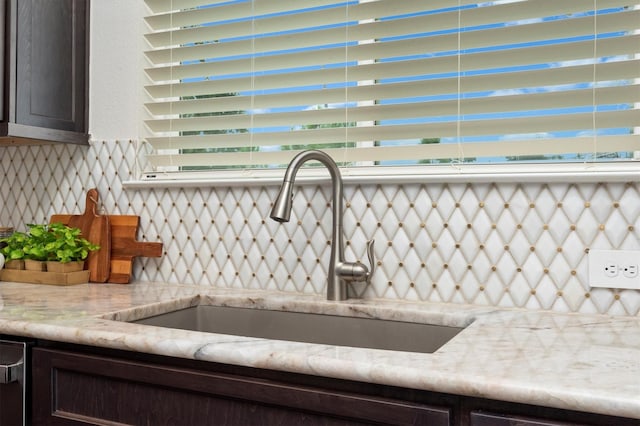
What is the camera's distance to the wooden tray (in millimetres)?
1873

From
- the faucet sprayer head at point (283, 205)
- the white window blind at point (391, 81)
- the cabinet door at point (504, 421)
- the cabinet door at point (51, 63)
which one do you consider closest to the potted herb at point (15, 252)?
the cabinet door at point (51, 63)

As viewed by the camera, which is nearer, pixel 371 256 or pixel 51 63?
pixel 371 256

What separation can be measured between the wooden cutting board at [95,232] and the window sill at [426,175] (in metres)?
0.15

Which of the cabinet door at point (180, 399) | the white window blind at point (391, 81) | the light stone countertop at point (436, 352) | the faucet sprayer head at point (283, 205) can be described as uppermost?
the white window blind at point (391, 81)

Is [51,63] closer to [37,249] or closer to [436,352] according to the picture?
[37,249]

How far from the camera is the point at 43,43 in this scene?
1.95 m

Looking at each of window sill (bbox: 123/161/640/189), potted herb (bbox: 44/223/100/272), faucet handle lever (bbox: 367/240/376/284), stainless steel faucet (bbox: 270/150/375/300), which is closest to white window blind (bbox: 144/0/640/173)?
window sill (bbox: 123/161/640/189)

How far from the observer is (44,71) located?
76.5 inches

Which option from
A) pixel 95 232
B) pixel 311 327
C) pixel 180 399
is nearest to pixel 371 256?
pixel 311 327

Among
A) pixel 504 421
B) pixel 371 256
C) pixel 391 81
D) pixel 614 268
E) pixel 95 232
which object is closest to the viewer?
pixel 504 421

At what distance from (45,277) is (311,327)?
3.01 feet

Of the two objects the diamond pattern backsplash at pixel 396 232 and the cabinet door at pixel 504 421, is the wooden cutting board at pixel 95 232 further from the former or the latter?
the cabinet door at pixel 504 421

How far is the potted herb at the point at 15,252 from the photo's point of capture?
195cm

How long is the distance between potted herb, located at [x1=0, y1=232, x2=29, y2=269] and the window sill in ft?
1.29
